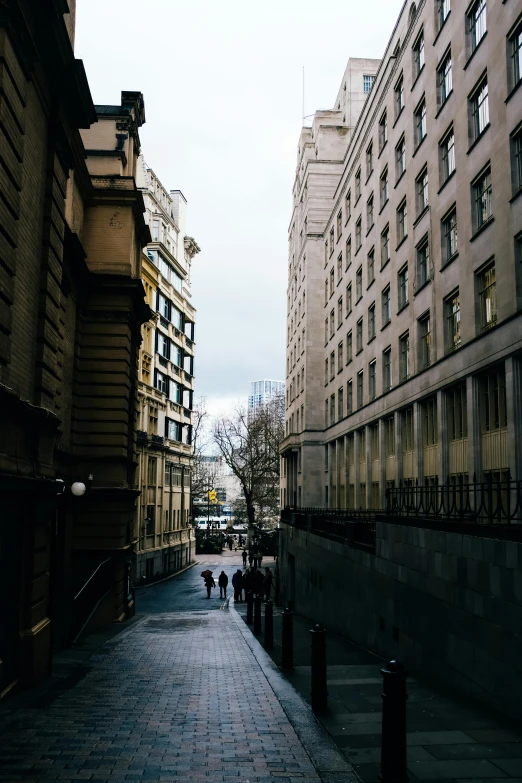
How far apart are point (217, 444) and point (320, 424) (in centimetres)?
2842

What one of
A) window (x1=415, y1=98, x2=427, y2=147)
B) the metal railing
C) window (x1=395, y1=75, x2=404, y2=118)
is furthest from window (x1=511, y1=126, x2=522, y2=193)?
window (x1=395, y1=75, x2=404, y2=118)

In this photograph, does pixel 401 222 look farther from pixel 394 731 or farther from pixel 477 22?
pixel 394 731

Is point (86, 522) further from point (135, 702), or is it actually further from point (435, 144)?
point (435, 144)

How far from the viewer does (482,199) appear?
774 inches

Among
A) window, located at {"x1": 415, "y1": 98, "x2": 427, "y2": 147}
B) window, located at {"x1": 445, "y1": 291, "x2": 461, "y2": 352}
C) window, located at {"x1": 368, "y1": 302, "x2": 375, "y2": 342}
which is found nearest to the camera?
window, located at {"x1": 445, "y1": 291, "x2": 461, "y2": 352}

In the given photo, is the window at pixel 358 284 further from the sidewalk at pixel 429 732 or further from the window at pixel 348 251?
the sidewalk at pixel 429 732

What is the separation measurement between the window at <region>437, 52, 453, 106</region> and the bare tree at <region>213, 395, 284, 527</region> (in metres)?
51.9

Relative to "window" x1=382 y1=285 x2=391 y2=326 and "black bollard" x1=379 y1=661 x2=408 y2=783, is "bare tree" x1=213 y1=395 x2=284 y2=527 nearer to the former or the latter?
"window" x1=382 y1=285 x2=391 y2=326

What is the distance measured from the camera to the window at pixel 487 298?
18859 mm

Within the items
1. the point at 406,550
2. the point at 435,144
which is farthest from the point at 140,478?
the point at 406,550

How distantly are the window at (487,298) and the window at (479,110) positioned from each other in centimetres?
399

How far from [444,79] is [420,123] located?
297 centimetres

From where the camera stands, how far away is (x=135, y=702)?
31.2 ft

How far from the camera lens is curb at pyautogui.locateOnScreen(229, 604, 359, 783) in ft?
20.6
